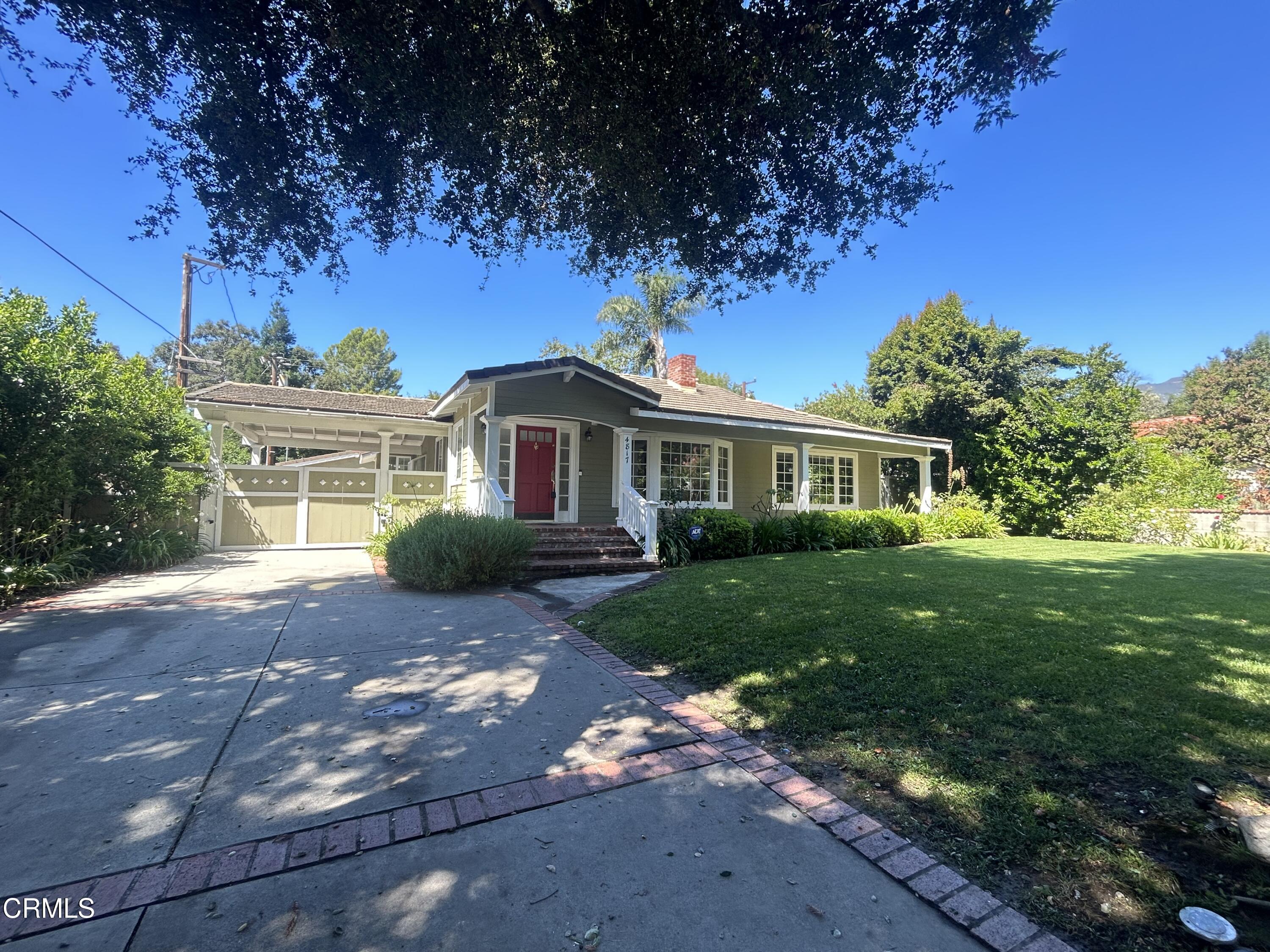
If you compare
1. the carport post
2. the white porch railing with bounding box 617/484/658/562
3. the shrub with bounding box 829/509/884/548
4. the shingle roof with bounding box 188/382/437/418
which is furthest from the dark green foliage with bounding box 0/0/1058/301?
the shrub with bounding box 829/509/884/548

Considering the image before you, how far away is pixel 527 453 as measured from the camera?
1205cm

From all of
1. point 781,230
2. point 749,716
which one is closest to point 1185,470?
point 781,230

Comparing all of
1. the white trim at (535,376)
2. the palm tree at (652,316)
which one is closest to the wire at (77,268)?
the white trim at (535,376)

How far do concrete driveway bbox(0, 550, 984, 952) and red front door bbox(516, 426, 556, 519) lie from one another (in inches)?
291

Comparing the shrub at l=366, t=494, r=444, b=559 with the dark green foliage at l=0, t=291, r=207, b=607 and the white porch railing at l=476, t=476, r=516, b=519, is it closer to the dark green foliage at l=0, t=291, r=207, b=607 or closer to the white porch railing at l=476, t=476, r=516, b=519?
the white porch railing at l=476, t=476, r=516, b=519

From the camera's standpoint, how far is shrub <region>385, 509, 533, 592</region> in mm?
7539

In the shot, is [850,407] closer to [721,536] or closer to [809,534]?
[809,534]

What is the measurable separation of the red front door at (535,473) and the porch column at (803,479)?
6.62 metres

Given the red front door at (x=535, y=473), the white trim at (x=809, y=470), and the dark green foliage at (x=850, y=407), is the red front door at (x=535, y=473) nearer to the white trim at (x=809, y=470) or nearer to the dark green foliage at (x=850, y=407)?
the white trim at (x=809, y=470)

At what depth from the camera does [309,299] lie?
25.3 ft

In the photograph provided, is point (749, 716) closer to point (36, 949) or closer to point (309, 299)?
point (36, 949)

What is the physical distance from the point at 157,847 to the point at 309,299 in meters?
7.22

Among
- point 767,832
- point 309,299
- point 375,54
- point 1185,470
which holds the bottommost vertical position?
point 767,832

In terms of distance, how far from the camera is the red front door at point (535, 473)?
11938 millimetres
